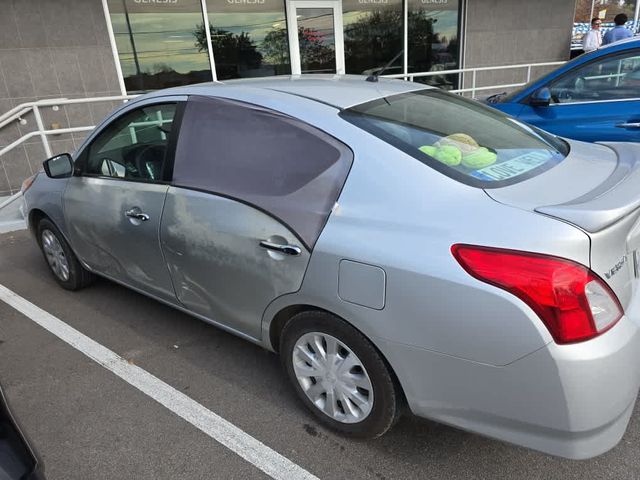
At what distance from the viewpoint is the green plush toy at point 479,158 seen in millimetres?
2164

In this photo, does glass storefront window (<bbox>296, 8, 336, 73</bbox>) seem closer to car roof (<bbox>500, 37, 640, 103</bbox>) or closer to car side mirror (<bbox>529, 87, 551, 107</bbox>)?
car roof (<bbox>500, 37, 640, 103</bbox>)

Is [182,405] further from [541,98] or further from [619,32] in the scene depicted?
[619,32]

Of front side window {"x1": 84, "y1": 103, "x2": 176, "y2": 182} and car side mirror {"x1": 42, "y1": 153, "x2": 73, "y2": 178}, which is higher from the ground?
front side window {"x1": 84, "y1": 103, "x2": 176, "y2": 182}

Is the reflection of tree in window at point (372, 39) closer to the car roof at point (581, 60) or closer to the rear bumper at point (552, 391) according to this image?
the car roof at point (581, 60)

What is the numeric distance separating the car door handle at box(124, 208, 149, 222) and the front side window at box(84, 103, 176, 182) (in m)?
0.20

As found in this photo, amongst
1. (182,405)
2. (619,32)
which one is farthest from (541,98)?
(619,32)

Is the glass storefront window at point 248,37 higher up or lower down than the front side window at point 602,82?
higher up

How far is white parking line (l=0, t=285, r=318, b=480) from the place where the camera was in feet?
7.44

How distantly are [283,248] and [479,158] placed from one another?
97 cm

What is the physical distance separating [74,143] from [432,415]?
293 inches

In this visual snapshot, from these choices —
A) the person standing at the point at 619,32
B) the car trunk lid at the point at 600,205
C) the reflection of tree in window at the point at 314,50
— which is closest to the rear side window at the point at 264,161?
the car trunk lid at the point at 600,205

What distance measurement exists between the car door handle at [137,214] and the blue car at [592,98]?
3.53 metres

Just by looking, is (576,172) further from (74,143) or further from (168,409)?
(74,143)

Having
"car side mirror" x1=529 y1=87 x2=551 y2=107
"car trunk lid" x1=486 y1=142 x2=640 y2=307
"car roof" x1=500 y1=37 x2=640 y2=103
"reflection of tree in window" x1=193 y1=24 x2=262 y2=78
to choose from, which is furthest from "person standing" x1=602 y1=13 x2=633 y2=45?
"car trunk lid" x1=486 y1=142 x2=640 y2=307
